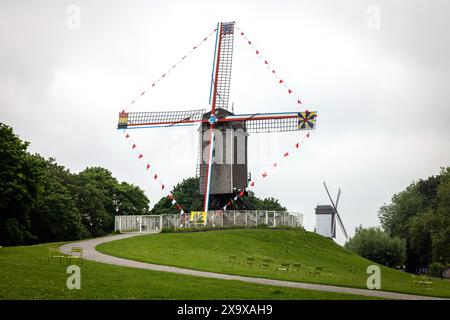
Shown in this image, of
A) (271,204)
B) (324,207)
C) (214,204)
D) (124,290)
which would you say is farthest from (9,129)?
(271,204)

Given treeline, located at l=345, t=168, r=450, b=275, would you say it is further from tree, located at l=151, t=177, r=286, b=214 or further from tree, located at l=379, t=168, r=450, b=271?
tree, located at l=151, t=177, r=286, b=214

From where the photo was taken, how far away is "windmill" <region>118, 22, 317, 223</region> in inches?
1923

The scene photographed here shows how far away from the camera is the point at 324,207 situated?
8906 centimetres

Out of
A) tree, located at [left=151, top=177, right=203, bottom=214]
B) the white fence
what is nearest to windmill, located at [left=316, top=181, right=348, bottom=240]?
tree, located at [left=151, top=177, right=203, bottom=214]

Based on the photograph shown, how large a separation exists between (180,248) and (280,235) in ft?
38.4

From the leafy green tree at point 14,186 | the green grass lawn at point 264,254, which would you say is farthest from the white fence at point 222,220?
the leafy green tree at point 14,186

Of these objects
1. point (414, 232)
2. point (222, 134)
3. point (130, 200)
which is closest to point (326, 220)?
point (414, 232)

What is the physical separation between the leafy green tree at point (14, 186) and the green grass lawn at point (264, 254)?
10.6 metres

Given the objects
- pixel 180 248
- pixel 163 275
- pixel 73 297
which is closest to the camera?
pixel 73 297

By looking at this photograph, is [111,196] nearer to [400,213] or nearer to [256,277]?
[400,213]

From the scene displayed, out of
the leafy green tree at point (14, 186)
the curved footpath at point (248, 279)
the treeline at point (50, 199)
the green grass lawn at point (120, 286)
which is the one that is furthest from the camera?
the treeline at point (50, 199)

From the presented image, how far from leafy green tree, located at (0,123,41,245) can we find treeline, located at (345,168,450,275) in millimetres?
41653

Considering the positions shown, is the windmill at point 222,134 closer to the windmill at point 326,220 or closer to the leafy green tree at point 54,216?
the leafy green tree at point 54,216

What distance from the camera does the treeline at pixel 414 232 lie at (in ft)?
216
